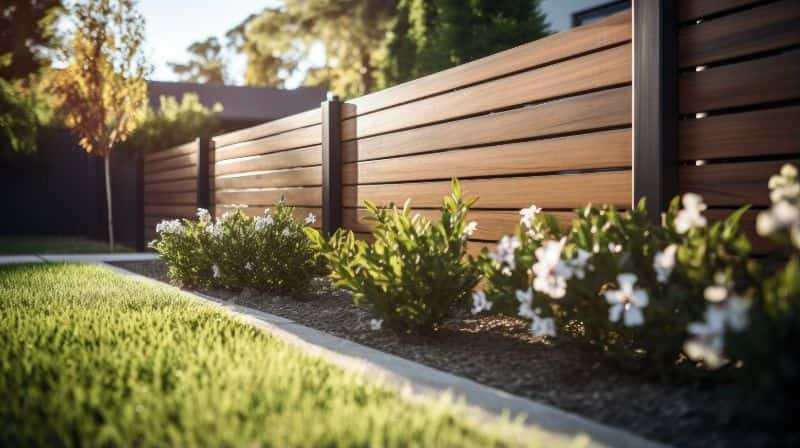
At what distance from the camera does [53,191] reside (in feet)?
53.3

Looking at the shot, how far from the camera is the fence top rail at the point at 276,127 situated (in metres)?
6.50

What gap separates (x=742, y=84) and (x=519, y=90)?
4.55 feet

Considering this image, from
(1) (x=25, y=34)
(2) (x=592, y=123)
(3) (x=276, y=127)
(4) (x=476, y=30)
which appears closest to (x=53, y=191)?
(4) (x=476, y=30)

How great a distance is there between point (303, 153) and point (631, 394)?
461 cm

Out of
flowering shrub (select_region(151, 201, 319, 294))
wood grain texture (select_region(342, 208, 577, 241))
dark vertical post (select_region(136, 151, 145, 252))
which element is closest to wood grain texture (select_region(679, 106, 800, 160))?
wood grain texture (select_region(342, 208, 577, 241))

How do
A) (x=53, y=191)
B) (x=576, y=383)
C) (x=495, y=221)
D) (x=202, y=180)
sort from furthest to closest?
1. (x=53, y=191)
2. (x=202, y=180)
3. (x=495, y=221)
4. (x=576, y=383)

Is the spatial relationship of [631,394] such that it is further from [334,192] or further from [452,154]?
[334,192]

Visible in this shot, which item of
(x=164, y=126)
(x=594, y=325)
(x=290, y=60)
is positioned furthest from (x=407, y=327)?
(x=290, y=60)

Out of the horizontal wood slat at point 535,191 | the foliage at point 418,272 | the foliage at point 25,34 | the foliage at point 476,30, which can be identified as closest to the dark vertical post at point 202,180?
the horizontal wood slat at point 535,191

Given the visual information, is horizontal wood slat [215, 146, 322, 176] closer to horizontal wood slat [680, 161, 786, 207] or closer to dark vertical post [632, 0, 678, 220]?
dark vertical post [632, 0, 678, 220]

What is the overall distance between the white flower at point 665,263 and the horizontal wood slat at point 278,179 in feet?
13.8

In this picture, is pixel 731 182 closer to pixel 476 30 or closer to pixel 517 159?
pixel 517 159

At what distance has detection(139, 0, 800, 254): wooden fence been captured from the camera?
2924 millimetres

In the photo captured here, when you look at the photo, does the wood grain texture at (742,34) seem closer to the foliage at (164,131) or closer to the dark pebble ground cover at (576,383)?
the dark pebble ground cover at (576,383)
